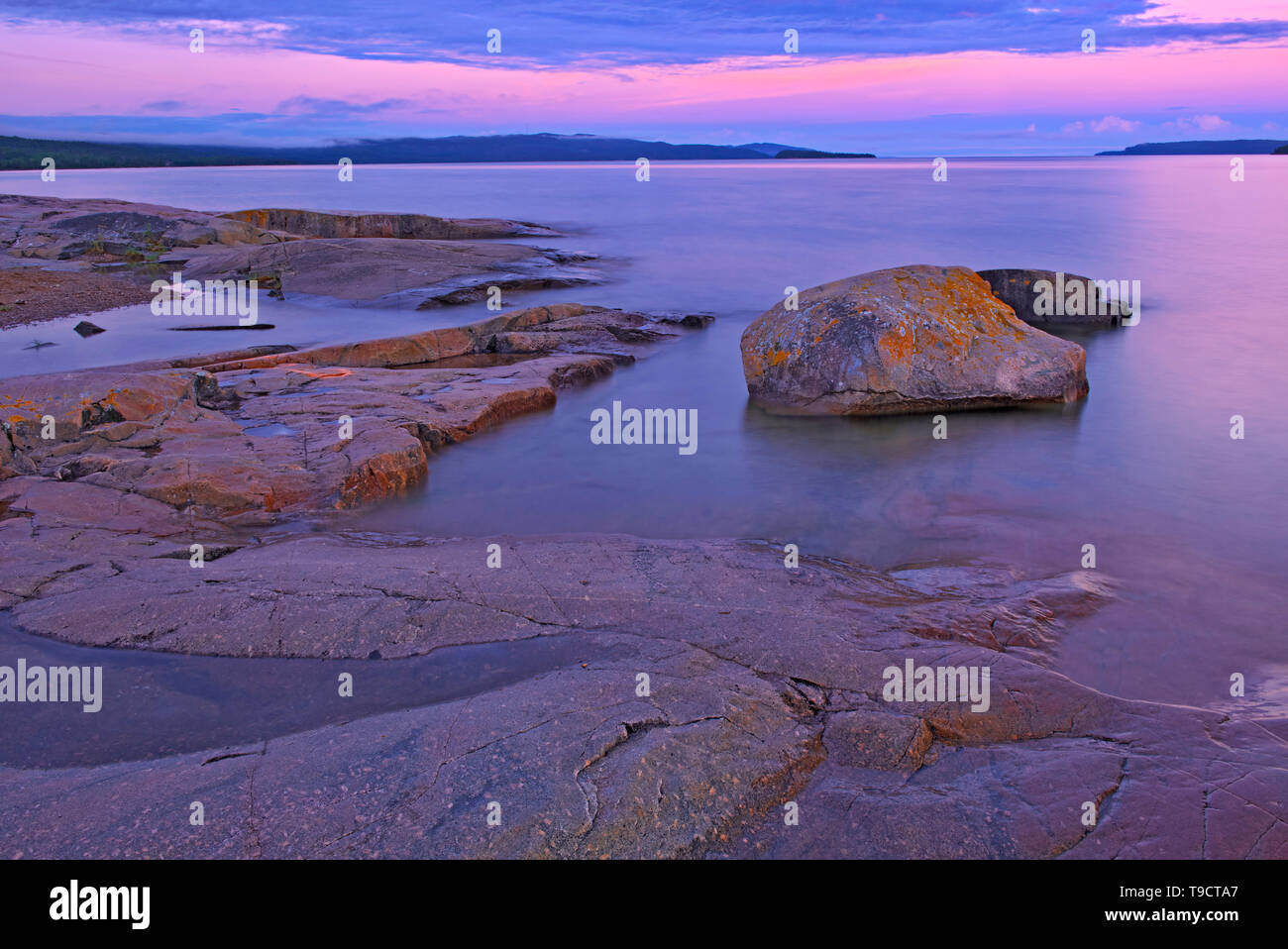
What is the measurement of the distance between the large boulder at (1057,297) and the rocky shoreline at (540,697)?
31.4 ft

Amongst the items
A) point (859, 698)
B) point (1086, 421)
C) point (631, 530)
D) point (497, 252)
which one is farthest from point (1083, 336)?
point (497, 252)

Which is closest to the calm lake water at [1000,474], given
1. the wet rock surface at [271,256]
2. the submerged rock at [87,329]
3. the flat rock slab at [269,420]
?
the submerged rock at [87,329]

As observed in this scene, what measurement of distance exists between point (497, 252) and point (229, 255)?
6.23 meters

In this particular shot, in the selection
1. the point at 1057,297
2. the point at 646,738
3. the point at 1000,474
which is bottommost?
the point at 646,738

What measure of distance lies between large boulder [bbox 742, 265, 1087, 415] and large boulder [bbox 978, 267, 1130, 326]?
428 centimetres

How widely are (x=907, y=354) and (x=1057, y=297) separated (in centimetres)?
620

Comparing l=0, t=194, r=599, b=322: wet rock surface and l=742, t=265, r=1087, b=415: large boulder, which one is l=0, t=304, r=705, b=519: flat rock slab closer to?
l=742, t=265, r=1087, b=415: large boulder

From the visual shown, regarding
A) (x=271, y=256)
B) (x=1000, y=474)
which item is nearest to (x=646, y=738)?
(x=1000, y=474)

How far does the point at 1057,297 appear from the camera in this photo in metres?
13.5

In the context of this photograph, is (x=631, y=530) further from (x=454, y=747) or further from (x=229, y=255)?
(x=229, y=255)

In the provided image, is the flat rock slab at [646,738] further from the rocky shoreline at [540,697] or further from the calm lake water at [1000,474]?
the calm lake water at [1000,474]

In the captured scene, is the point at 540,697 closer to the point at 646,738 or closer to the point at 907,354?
the point at 646,738

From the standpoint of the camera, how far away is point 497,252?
21562 millimetres
